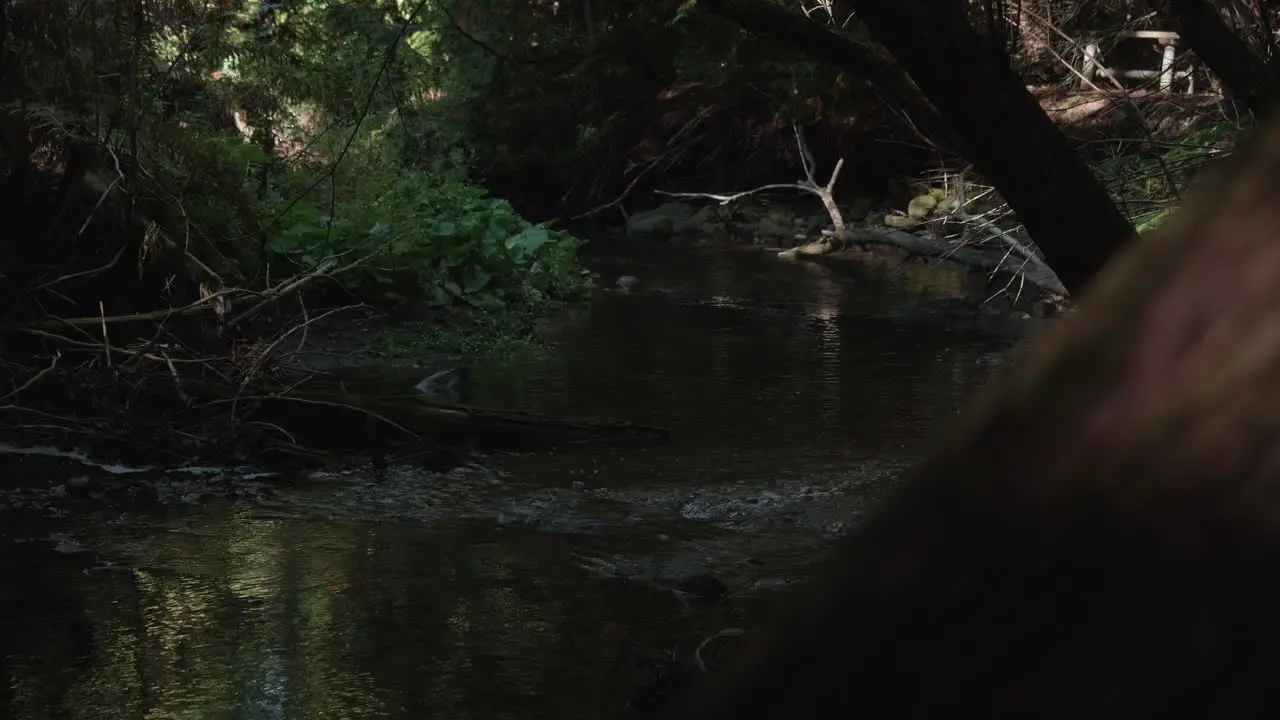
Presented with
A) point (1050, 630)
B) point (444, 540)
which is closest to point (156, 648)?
point (444, 540)

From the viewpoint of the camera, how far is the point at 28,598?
19.3 ft

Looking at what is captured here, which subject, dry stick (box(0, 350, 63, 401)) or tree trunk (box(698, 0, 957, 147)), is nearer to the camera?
tree trunk (box(698, 0, 957, 147))

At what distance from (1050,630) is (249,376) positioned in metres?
7.74

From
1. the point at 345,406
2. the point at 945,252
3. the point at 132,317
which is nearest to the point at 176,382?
the point at 132,317

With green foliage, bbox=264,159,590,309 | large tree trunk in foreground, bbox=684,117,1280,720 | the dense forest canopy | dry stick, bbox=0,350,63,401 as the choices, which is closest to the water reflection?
dry stick, bbox=0,350,63,401

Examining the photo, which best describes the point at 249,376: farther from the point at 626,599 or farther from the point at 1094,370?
the point at 1094,370

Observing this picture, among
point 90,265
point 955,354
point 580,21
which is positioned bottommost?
point 955,354

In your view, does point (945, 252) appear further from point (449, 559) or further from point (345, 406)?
point (449, 559)

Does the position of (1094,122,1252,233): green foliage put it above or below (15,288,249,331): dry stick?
above

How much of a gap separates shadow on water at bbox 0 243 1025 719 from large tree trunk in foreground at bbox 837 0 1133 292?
1.96 metres

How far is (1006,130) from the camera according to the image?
3912 millimetres

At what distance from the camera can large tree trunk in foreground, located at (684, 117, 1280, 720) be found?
96 centimetres

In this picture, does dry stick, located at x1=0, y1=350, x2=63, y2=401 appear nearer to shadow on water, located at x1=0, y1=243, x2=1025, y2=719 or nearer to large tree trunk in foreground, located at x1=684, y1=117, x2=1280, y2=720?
shadow on water, located at x1=0, y1=243, x2=1025, y2=719

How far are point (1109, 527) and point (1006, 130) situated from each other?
3.07 meters
